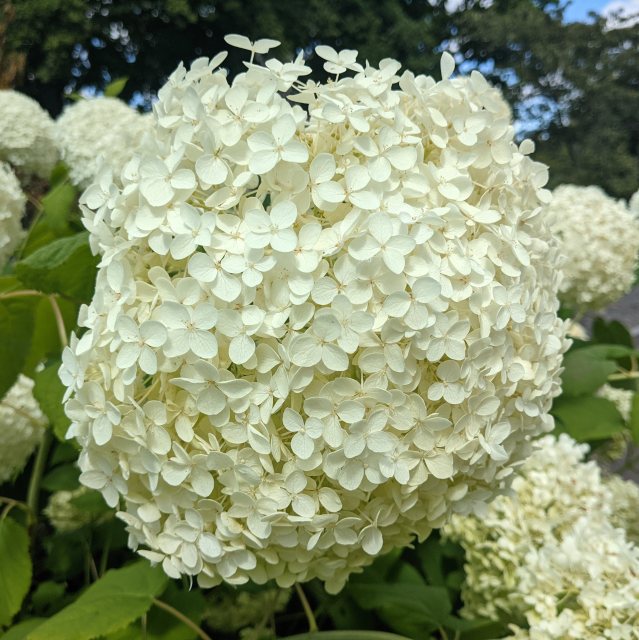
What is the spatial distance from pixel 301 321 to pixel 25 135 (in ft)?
4.84

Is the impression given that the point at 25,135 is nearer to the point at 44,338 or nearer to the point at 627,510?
the point at 44,338

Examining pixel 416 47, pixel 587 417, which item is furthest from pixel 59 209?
pixel 416 47

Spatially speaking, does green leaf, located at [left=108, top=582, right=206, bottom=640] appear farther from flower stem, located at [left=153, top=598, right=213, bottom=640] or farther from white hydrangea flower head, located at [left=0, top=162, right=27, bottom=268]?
white hydrangea flower head, located at [left=0, top=162, right=27, bottom=268]

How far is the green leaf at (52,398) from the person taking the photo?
2.41 feet

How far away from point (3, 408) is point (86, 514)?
232 mm

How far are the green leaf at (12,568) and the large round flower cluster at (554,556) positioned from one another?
1.94 feet

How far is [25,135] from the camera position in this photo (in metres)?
1.73

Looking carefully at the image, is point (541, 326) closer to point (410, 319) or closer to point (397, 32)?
point (410, 319)

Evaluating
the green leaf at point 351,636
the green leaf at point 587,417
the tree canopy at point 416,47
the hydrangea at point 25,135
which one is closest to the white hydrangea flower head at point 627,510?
the green leaf at point 587,417

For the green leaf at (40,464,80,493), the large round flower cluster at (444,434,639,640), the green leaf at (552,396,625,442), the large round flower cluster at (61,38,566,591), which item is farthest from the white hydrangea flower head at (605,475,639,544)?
the green leaf at (40,464,80,493)

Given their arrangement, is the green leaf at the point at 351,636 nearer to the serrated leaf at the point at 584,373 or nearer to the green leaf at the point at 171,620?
the green leaf at the point at 171,620

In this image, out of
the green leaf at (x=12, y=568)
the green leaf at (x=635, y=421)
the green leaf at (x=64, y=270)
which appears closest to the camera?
the green leaf at (x=64, y=270)

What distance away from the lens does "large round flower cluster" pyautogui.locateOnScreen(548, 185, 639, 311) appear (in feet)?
5.22

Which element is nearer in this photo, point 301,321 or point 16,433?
point 301,321
